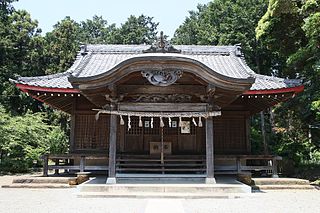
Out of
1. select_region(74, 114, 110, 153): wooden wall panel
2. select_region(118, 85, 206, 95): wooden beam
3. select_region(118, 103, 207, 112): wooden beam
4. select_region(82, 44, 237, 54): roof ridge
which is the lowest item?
select_region(74, 114, 110, 153): wooden wall panel

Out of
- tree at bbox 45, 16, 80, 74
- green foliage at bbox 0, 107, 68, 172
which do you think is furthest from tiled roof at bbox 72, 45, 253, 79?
tree at bbox 45, 16, 80, 74

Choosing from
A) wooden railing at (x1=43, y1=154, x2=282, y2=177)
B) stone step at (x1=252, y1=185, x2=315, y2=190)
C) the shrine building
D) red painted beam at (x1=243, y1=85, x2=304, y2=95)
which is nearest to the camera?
the shrine building

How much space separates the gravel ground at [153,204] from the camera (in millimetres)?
6762

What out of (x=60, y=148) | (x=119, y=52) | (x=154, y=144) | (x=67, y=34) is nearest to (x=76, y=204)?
(x=154, y=144)

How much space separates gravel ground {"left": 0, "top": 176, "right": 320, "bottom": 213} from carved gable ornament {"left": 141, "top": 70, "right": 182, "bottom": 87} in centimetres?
337

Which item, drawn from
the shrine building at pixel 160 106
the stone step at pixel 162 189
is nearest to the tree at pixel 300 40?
the shrine building at pixel 160 106

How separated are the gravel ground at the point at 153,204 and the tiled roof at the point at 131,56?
387cm

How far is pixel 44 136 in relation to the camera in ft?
64.8

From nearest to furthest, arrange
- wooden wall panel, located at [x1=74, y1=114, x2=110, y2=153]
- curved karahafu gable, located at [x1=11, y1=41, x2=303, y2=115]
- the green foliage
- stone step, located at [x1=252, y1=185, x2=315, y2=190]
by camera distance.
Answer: curved karahafu gable, located at [x1=11, y1=41, x2=303, y2=115], stone step, located at [x1=252, y1=185, x2=315, y2=190], wooden wall panel, located at [x1=74, y1=114, x2=110, y2=153], the green foliage

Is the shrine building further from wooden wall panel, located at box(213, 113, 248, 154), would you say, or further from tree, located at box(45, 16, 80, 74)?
tree, located at box(45, 16, 80, 74)

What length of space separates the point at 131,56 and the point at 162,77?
1.42 metres

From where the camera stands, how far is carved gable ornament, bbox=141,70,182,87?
927 centimetres

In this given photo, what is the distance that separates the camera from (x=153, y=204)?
23.9ft

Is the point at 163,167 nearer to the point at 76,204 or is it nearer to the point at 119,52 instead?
the point at 76,204
